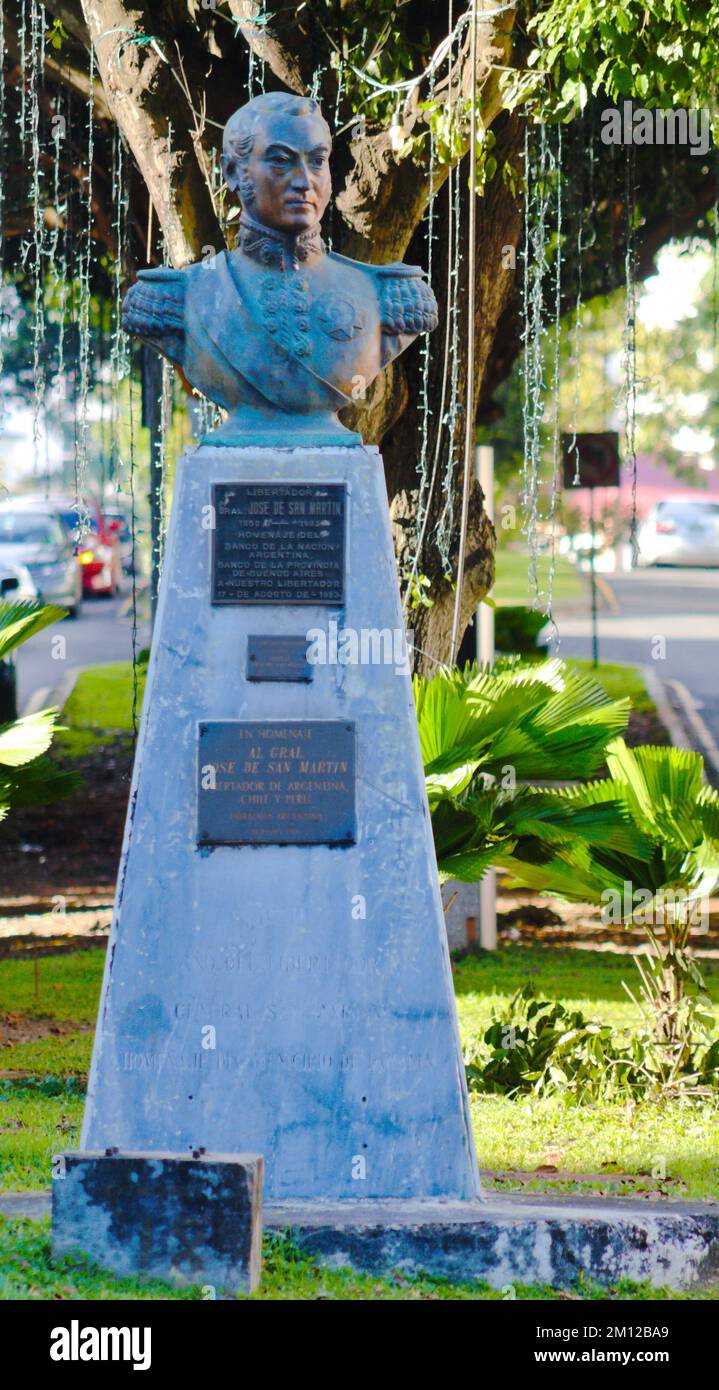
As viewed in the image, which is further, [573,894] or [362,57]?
[362,57]

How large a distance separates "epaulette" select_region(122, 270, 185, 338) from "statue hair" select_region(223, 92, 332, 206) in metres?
0.35

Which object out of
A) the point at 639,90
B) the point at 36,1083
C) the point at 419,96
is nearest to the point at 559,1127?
the point at 36,1083

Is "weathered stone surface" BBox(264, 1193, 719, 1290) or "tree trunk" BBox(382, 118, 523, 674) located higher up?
"tree trunk" BBox(382, 118, 523, 674)

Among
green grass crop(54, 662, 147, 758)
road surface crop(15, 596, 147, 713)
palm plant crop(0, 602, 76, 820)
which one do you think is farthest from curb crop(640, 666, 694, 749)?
palm plant crop(0, 602, 76, 820)

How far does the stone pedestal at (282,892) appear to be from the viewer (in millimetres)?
5621

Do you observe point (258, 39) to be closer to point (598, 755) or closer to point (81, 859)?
point (598, 755)

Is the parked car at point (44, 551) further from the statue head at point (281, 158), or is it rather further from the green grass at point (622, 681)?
the statue head at point (281, 158)

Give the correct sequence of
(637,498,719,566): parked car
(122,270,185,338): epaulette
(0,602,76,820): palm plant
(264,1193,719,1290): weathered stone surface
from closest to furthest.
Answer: (264,1193,719,1290): weathered stone surface, (122,270,185,338): epaulette, (0,602,76,820): palm plant, (637,498,719,566): parked car

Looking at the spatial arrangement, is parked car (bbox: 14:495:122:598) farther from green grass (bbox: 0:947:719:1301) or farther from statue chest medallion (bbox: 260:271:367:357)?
statue chest medallion (bbox: 260:271:367:357)

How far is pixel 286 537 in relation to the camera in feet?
19.1

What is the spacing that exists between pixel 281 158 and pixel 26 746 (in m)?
3.54

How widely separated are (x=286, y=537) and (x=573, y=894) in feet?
9.87

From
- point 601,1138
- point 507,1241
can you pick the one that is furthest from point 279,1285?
point 601,1138

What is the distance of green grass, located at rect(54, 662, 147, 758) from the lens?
19969 mm
